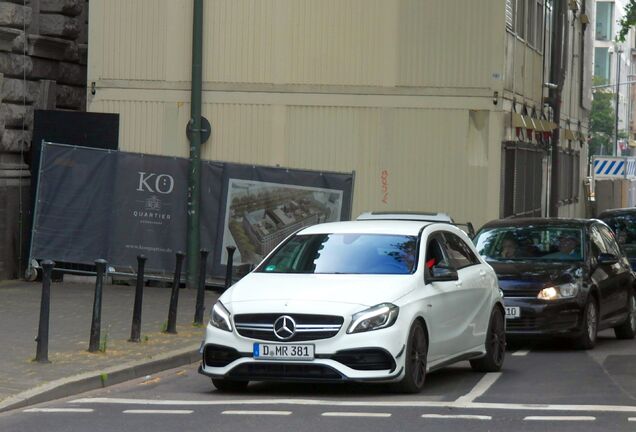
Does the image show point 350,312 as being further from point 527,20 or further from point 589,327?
point 527,20

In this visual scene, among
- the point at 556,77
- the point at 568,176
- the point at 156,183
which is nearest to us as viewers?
the point at 156,183

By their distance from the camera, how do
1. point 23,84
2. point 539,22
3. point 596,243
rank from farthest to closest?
point 539,22 → point 23,84 → point 596,243

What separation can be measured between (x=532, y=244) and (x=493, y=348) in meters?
3.89

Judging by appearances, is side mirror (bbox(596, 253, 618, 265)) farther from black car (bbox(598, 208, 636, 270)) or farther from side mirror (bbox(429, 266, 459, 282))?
black car (bbox(598, 208, 636, 270))

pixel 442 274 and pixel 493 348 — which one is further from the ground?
pixel 442 274

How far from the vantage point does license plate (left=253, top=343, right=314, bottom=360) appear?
1144 cm

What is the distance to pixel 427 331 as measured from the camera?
40.0 ft

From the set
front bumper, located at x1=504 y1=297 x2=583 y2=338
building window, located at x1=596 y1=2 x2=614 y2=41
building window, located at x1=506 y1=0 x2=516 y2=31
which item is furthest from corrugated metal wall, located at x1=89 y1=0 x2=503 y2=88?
building window, located at x1=596 y1=2 x2=614 y2=41

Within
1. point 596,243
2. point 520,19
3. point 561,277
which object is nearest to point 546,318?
point 561,277

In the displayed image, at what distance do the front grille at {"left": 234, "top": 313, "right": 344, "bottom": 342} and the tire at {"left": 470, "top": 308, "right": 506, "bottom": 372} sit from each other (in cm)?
283

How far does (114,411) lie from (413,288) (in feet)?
9.09

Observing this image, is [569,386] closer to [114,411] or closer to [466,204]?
[114,411]

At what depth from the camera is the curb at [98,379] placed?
1128 cm

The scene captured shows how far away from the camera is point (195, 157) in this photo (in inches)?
907
